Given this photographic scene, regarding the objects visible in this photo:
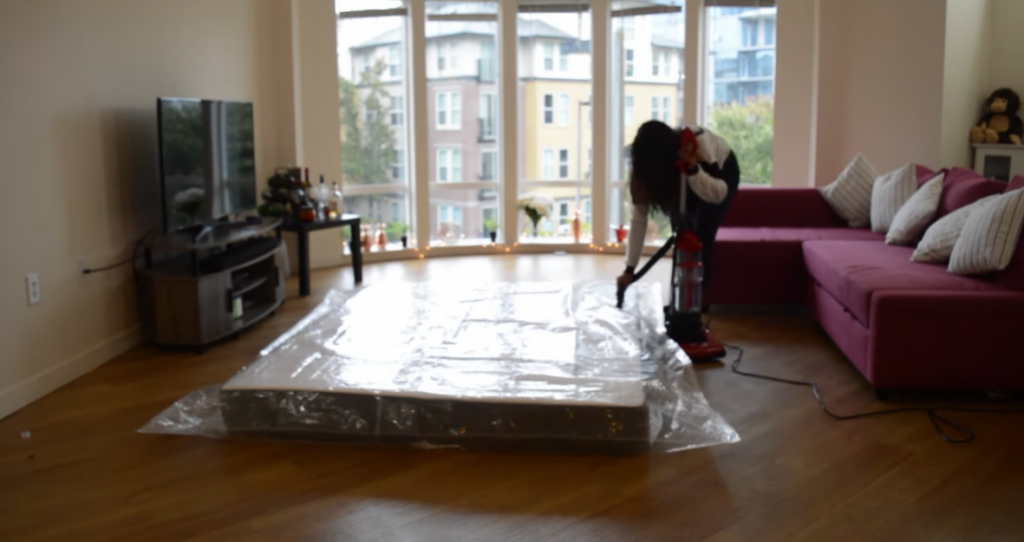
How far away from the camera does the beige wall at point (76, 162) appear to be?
3541mm

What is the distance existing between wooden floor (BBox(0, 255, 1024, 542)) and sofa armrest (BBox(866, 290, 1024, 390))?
193mm

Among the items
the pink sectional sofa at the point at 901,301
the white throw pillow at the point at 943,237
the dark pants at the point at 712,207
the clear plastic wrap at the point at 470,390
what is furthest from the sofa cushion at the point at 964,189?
the clear plastic wrap at the point at 470,390

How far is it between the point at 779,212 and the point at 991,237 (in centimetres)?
213

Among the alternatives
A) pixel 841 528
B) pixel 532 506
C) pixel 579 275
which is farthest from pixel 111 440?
pixel 579 275

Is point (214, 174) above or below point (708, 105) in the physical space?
below

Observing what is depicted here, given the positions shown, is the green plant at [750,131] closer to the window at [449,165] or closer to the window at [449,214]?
the window at [449,165]

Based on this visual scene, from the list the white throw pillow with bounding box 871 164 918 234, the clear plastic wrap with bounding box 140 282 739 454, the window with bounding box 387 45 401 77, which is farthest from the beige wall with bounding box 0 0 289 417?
the white throw pillow with bounding box 871 164 918 234

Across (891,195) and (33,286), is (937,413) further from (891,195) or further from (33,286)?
(33,286)

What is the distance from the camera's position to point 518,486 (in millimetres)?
2758

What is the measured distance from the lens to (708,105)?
7.19 meters

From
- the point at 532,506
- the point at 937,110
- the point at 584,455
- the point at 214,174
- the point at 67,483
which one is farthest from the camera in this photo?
the point at 937,110

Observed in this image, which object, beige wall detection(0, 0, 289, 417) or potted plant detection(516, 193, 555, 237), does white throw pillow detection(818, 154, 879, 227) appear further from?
beige wall detection(0, 0, 289, 417)

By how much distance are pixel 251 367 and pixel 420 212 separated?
405 centimetres

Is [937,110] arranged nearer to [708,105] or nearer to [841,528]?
[708,105]
